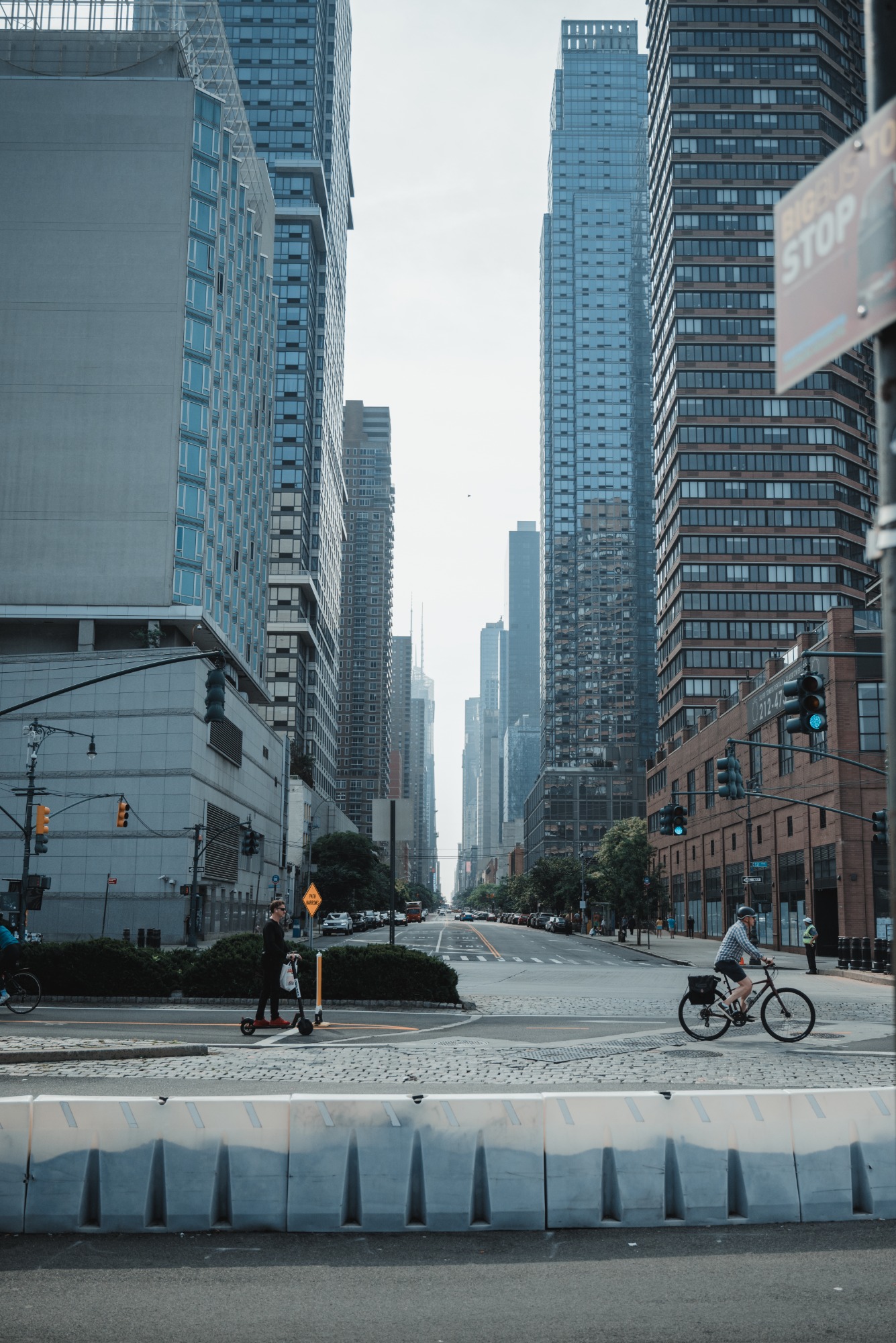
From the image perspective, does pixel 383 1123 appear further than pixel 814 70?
No

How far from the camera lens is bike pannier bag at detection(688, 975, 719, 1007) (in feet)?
54.9

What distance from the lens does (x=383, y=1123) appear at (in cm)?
770

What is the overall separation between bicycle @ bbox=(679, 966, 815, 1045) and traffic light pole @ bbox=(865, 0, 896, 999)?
14.1 metres

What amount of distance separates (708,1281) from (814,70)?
122390 millimetres

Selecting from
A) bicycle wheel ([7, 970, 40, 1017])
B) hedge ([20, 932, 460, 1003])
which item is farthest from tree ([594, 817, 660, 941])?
bicycle wheel ([7, 970, 40, 1017])

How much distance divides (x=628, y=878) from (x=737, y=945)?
5942 centimetres

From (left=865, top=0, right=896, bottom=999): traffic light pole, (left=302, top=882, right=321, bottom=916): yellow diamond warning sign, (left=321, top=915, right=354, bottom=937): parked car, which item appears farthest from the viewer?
(left=321, top=915, right=354, bottom=937): parked car

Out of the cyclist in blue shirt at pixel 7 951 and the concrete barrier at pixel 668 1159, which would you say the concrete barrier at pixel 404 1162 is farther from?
the cyclist in blue shirt at pixel 7 951

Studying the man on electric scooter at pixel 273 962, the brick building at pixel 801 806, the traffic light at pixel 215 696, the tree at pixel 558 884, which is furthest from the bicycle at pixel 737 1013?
the tree at pixel 558 884

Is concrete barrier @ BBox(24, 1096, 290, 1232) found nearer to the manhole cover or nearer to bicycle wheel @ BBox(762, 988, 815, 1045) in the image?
the manhole cover

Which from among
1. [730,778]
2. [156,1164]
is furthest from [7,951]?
[730,778]

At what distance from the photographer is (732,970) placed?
1697cm

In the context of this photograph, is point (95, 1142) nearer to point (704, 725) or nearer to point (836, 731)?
point (836, 731)

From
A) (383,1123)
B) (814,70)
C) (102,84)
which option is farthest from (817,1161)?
(814,70)
